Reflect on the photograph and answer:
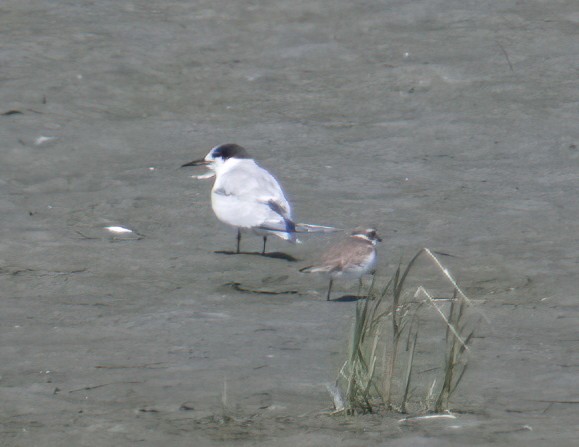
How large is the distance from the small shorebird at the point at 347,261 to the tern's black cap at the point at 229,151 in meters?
2.30

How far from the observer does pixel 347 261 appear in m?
6.64

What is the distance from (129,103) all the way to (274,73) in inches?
56.9

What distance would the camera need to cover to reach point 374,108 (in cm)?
1079

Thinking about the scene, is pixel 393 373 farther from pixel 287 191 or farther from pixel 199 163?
pixel 199 163

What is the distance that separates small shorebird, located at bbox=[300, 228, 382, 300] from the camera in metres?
6.65

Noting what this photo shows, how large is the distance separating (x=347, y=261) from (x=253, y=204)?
1.53 metres

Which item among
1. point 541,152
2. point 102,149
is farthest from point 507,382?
point 102,149

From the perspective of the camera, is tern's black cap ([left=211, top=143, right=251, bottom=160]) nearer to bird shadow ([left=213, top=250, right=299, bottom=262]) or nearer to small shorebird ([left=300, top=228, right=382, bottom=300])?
bird shadow ([left=213, top=250, right=299, bottom=262])

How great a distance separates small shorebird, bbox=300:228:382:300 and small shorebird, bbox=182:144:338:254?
0.69 m

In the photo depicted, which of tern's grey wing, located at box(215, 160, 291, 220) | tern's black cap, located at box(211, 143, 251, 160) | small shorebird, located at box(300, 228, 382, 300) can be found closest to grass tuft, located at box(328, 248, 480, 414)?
small shorebird, located at box(300, 228, 382, 300)

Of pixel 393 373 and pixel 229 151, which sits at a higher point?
pixel 393 373

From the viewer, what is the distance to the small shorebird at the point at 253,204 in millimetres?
7726

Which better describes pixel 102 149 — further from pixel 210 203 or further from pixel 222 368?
pixel 222 368

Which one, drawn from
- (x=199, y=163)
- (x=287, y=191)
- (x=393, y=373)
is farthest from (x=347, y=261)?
(x=199, y=163)
